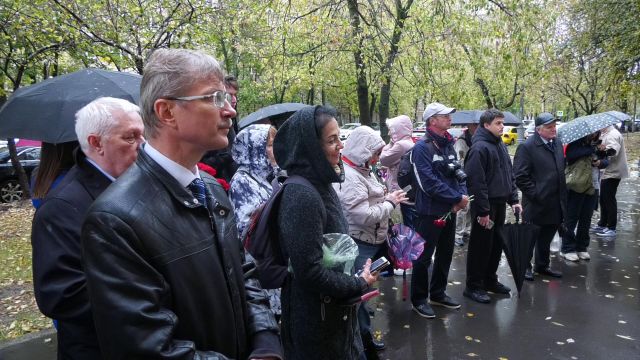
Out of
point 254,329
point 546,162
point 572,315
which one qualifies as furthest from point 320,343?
point 546,162

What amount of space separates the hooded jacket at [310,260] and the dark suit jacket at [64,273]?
37.5 inches

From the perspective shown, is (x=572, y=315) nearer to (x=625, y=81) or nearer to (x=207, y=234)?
(x=207, y=234)

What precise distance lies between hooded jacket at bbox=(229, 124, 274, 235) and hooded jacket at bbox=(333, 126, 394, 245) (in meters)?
0.64

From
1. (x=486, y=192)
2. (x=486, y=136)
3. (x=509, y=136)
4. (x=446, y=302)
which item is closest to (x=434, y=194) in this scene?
(x=486, y=192)

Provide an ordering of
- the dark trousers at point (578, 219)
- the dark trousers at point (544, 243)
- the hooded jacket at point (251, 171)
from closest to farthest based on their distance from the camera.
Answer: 1. the hooded jacket at point (251, 171)
2. the dark trousers at point (544, 243)
3. the dark trousers at point (578, 219)

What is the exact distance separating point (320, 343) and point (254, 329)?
0.82 meters

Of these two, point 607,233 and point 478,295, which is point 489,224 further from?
point 607,233

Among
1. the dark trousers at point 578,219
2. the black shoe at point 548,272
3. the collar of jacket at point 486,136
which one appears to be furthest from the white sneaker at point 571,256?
the collar of jacket at point 486,136

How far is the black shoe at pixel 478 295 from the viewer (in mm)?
5074

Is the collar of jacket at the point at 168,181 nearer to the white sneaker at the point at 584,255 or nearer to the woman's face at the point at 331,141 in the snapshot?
the woman's face at the point at 331,141

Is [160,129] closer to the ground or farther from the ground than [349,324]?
farther from the ground

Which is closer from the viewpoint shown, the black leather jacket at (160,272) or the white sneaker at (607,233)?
the black leather jacket at (160,272)

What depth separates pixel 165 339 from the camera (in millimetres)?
1223

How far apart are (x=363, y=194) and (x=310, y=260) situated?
1.45m
